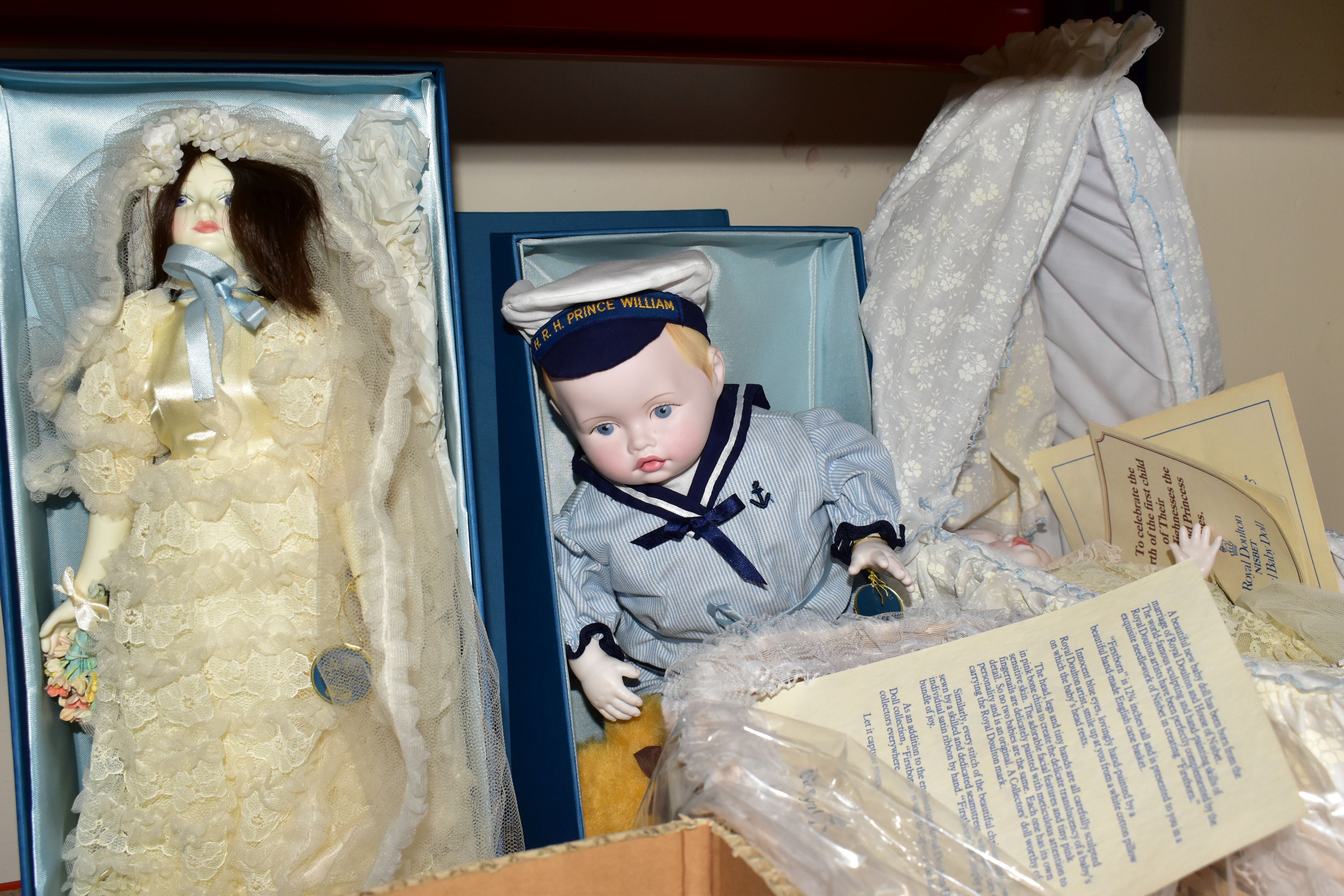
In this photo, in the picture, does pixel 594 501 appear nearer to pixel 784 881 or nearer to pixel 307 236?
pixel 307 236

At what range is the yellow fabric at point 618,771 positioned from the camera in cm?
123

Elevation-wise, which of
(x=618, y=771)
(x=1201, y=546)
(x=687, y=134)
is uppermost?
(x=687, y=134)

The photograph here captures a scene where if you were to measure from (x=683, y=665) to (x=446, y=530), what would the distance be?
1.25 feet

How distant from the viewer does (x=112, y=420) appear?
1104mm

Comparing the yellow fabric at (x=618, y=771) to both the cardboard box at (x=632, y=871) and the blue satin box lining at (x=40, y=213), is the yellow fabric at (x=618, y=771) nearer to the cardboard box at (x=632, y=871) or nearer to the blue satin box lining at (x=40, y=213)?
→ the blue satin box lining at (x=40, y=213)

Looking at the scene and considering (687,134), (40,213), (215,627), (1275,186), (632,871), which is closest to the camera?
(632,871)

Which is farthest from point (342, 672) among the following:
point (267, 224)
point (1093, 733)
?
point (1093, 733)

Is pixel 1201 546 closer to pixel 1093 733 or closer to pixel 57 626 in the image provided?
pixel 1093 733

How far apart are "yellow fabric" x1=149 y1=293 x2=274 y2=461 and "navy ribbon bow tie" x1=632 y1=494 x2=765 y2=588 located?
0.51 meters

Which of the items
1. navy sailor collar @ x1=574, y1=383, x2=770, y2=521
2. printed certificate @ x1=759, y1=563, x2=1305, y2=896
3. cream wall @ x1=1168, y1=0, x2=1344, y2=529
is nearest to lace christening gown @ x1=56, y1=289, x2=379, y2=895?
navy sailor collar @ x1=574, y1=383, x2=770, y2=521

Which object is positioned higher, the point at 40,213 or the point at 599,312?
the point at 40,213

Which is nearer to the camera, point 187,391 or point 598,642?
point 187,391

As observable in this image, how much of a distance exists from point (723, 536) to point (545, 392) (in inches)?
13.9

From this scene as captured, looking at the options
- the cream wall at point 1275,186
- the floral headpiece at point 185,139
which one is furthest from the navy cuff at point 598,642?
the cream wall at point 1275,186
